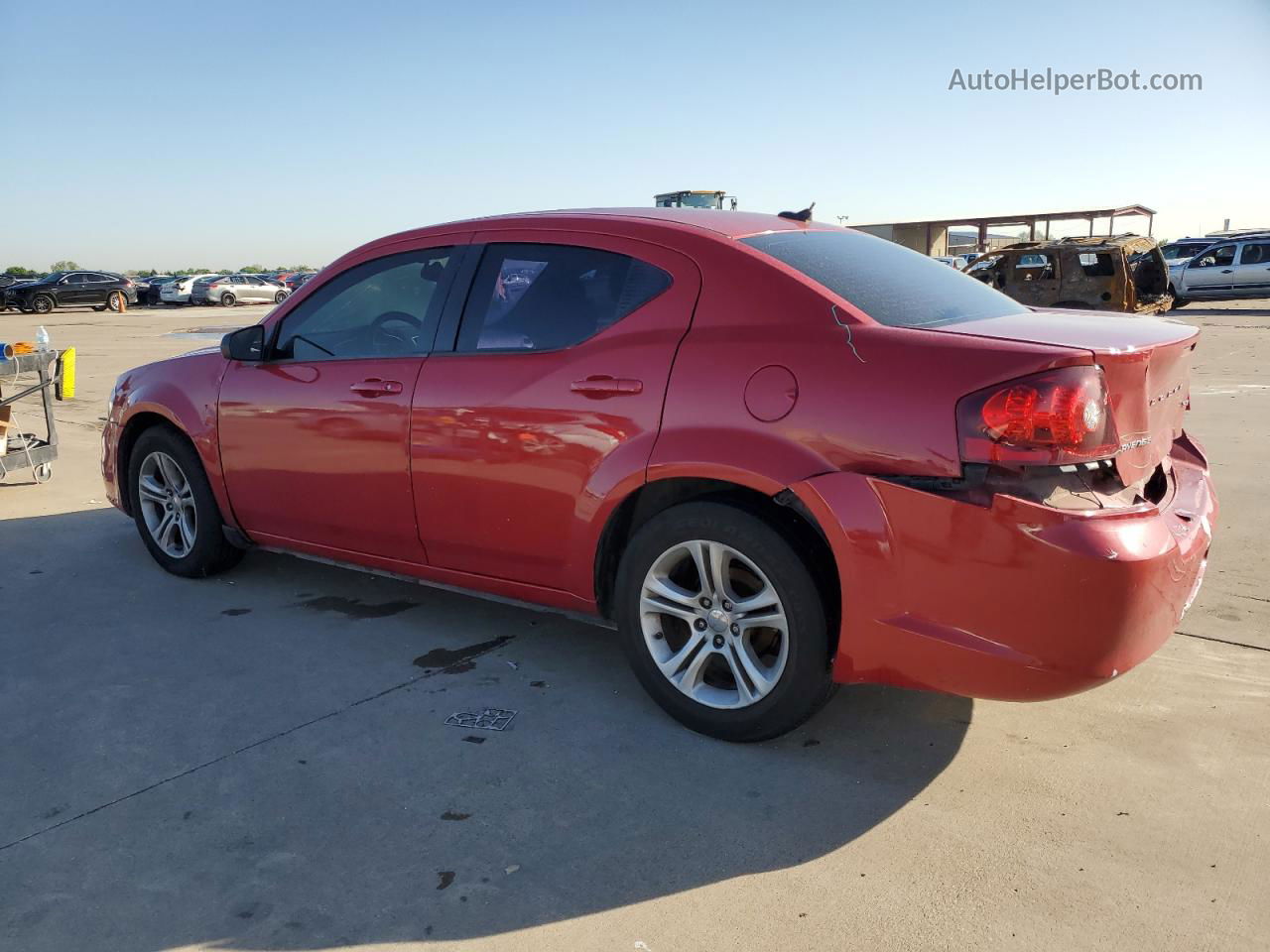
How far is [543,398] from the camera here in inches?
141

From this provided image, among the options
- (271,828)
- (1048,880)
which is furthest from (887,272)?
(271,828)

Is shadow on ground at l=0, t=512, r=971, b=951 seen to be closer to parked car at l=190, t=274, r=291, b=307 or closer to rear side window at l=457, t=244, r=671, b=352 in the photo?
rear side window at l=457, t=244, r=671, b=352

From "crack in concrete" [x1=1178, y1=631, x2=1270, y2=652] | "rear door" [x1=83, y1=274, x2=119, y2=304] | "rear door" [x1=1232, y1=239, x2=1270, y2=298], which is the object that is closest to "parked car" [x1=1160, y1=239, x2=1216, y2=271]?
"rear door" [x1=1232, y1=239, x2=1270, y2=298]

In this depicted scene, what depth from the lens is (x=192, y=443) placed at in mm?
4969

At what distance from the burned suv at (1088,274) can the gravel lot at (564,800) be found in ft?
55.0

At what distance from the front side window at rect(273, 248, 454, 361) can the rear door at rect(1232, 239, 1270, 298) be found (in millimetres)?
27514

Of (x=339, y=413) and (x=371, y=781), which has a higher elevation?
(x=339, y=413)

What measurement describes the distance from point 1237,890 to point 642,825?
58.4 inches

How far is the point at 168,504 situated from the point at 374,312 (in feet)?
5.62

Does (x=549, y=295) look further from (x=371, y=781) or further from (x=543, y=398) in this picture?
(x=371, y=781)

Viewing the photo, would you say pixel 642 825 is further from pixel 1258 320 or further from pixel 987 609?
pixel 1258 320

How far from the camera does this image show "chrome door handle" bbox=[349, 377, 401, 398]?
4.05 m

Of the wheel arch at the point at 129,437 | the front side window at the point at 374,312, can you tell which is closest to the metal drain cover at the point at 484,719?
the front side window at the point at 374,312

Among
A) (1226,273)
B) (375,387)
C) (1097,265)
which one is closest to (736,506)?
(375,387)
